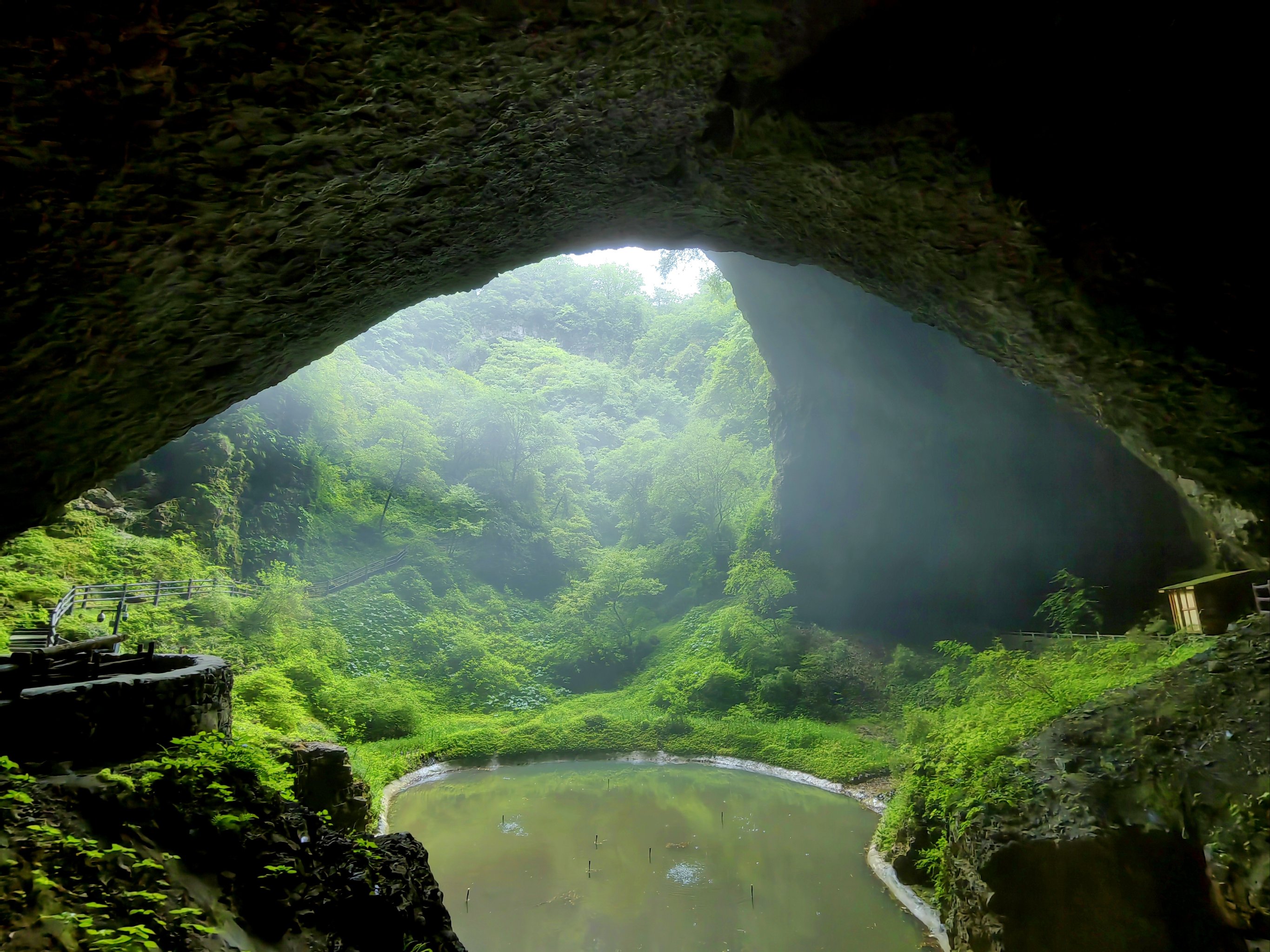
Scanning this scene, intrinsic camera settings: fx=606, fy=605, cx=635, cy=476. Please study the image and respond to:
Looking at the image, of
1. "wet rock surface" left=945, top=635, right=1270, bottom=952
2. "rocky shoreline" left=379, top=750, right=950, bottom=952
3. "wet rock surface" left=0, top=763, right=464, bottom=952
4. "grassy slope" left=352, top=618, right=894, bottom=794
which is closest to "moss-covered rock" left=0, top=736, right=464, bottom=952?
"wet rock surface" left=0, top=763, right=464, bottom=952

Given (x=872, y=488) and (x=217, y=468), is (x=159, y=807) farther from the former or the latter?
(x=872, y=488)

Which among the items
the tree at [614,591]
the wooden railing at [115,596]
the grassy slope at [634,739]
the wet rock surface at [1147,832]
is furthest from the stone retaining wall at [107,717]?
the tree at [614,591]

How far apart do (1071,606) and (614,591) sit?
48.6ft

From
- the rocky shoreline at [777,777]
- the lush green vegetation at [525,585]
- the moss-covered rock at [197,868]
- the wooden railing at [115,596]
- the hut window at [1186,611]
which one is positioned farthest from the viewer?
the lush green vegetation at [525,585]

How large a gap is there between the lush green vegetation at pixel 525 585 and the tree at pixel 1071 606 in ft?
0.46

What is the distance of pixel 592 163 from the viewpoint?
21.3 feet

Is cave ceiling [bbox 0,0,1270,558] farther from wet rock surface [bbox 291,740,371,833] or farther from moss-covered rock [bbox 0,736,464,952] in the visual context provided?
wet rock surface [bbox 291,740,371,833]

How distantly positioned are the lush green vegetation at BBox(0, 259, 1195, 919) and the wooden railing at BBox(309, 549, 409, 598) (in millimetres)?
373

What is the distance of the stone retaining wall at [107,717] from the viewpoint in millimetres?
4238

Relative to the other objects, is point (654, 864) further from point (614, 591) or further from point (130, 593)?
point (614, 591)

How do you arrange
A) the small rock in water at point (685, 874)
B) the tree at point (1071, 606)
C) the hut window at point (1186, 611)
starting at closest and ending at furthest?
the hut window at point (1186, 611) < the small rock in water at point (685, 874) < the tree at point (1071, 606)

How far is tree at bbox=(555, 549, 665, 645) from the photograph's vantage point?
22.6 metres

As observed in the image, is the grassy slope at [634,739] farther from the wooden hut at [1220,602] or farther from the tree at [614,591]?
the wooden hut at [1220,602]

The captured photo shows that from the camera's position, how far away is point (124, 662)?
5953 mm
